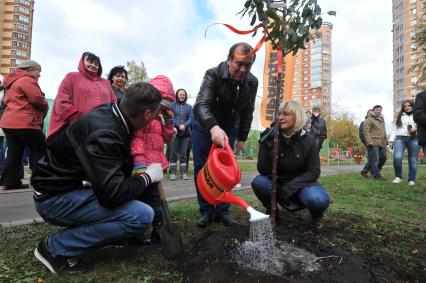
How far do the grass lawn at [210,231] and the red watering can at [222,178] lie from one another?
0.60 m

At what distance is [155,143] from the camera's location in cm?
280

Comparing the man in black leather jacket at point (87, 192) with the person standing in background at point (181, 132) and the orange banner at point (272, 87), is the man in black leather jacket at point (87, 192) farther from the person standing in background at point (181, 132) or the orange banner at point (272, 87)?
the orange banner at point (272, 87)

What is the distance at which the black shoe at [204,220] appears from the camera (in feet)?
10.5

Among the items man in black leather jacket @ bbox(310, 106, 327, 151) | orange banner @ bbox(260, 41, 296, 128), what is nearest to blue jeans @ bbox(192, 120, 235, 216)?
man in black leather jacket @ bbox(310, 106, 327, 151)

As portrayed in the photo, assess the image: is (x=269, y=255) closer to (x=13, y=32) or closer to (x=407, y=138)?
(x=407, y=138)

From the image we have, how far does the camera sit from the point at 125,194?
208cm

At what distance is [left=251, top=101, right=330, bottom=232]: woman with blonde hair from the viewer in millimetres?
3164

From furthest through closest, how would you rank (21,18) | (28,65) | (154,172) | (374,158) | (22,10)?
(22,10) → (21,18) → (374,158) → (28,65) → (154,172)

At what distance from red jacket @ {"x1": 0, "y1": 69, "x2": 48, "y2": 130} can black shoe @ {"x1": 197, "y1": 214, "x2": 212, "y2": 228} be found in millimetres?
3115

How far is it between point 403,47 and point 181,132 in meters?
82.4

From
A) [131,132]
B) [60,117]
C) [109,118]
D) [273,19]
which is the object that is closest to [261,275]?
[131,132]

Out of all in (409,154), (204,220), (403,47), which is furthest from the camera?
(403,47)

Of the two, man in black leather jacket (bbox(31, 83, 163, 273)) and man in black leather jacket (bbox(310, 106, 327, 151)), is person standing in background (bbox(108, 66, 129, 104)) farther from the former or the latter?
man in black leather jacket (bbox(310, 106, 327, 151))

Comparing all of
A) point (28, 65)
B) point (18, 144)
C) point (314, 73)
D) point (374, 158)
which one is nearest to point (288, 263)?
point (18, 144)
